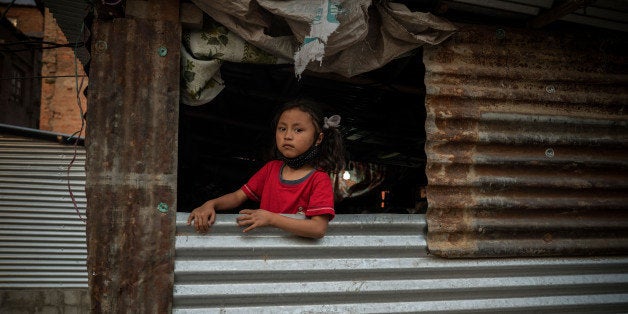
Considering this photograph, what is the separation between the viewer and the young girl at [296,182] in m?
2.40

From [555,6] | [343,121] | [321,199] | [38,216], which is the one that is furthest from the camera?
[38,216]

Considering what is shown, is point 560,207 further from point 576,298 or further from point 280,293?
point 280,293

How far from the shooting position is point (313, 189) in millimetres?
2639

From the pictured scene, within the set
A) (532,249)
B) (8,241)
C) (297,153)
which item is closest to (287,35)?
(297,153)

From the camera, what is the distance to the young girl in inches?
94.3

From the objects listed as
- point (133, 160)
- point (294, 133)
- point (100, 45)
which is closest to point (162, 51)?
point (100, 45)

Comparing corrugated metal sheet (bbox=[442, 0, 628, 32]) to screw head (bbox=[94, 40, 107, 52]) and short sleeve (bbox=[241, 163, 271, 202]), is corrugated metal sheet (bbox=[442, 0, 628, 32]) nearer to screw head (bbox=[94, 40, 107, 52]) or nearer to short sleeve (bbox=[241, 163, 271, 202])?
short sleeve (bbox=[241, 163, 271, 202])

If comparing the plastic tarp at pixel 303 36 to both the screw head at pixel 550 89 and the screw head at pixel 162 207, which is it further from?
the screw head at pixel 550 89

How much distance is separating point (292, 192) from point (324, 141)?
499mm

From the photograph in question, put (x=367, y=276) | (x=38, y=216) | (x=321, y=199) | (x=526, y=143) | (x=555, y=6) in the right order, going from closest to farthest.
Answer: (x=321, y=199), (x=367, y=276), (x=555, y=6), (x=526, y=143), (x=38, y=216)

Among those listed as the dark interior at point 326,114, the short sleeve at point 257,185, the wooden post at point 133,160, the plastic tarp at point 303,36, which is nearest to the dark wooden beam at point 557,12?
the plastic tarp at point 303,36

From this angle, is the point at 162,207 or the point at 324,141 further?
the point at 324,141

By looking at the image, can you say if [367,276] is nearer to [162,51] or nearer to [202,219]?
[202,219]

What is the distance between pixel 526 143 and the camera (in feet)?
9.49
